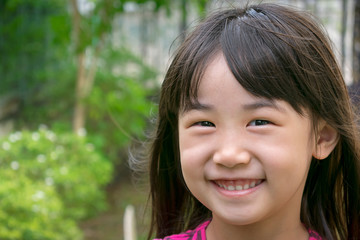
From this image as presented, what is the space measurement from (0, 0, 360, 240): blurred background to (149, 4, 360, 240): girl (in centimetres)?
74

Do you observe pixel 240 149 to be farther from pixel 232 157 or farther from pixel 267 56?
pixel 267 56

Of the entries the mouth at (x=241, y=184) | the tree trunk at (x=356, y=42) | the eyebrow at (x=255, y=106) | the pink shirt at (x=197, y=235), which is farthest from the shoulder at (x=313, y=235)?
the tree trunk at (x=356, y=42)

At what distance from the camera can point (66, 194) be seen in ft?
15.0

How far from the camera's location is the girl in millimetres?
1381

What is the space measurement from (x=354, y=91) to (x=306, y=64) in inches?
22.3

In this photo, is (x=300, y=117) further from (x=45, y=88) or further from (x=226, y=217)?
(x=45, y=88)

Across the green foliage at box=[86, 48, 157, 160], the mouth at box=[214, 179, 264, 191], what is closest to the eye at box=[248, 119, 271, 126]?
the mouth at box=[214, 179, 264, 191]

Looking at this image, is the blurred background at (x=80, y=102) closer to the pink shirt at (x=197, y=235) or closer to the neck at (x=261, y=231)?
the pink shirt at (x=197, y=235)

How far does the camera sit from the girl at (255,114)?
1381 mm

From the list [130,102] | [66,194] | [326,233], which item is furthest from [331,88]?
[130,102]

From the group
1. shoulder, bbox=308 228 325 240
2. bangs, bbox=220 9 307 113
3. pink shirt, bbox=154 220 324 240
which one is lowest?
shoulder, bbox=308 228 325 240

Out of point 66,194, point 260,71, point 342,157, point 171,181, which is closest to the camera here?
point 260,71

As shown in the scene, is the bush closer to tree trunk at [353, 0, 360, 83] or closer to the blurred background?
the blurred background

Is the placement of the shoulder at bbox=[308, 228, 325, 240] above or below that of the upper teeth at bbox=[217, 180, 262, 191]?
below
